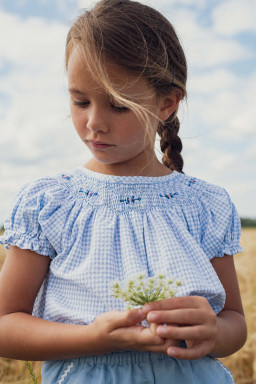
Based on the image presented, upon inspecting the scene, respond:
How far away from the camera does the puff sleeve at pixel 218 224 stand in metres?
2.01

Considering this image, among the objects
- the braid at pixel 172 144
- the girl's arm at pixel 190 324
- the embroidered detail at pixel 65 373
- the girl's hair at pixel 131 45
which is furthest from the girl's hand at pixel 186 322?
the braid at pixel 172 144

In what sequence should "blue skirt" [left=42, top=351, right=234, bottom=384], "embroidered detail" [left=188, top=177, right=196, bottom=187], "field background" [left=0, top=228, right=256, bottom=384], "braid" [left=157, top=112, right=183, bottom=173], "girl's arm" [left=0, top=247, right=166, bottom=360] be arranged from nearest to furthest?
1. "girl's arm" [left=0, top=247, right=166, bottom=360]
2. "blue skirt" [left=42, top=351, right=234, bottom=384]
3. "embroidered detail" [left=188, top=177, right=196, bottom=187]
4. "braid" [left=157, top=112, right=183, bottom=173]
5. "field background" [left=0, top=228, right=256, bottom=384]

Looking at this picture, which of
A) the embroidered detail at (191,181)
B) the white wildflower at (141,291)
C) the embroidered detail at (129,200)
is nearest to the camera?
the white wildflower at (141,291)

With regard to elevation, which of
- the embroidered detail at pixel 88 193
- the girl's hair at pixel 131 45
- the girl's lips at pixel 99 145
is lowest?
the embroidered detail at pixel 88 193

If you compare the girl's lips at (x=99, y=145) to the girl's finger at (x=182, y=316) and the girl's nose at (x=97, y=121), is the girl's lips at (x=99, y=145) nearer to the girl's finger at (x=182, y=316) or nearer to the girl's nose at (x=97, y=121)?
the girl's nose at (x=97, y=121)

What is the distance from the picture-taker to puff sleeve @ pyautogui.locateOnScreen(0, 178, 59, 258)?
1.80m

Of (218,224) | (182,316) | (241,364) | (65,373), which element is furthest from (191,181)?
(241,364)

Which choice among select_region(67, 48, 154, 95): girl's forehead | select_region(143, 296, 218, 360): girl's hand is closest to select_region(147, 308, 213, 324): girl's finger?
select_region(143, 296, 218, 360): girl's hand

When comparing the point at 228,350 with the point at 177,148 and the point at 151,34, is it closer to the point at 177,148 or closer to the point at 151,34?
the point at 177,148

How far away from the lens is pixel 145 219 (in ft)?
6.27

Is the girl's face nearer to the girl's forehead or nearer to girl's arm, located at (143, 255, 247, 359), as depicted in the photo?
the girl's forehead

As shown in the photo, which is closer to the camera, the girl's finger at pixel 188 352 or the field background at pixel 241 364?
the girl's finger at pixel 188 352

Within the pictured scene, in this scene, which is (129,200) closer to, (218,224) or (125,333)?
(218,224)

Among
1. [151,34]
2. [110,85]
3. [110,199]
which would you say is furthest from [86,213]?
[151,34]
